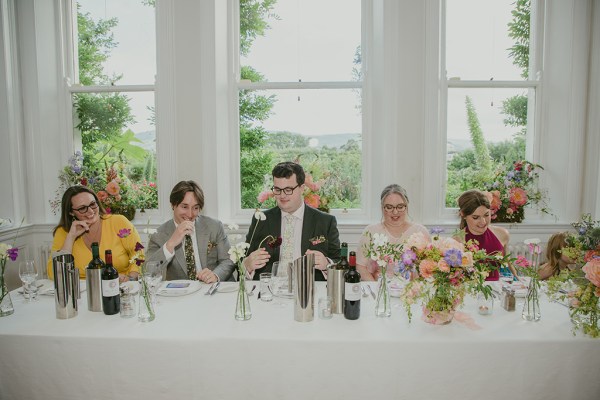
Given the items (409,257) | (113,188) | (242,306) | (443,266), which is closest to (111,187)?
(113,188)

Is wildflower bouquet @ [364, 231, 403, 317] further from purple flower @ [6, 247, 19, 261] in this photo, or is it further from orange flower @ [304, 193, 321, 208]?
orange flower @ [304, 193, 321, 208]

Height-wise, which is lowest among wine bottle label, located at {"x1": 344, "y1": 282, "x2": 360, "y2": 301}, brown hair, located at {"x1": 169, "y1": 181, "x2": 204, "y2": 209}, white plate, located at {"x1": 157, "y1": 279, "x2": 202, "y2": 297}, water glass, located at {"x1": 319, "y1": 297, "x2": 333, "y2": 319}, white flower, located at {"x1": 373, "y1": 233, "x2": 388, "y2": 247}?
white plate, located at {"x1": 157, "y1": 279, "x2": 202, "y2": 297}

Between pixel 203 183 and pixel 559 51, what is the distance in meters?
3.35

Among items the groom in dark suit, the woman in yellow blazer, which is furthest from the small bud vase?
the woman in yellow blazer

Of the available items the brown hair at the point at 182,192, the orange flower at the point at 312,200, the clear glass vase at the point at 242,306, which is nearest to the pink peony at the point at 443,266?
the clear glass vase at the point at 242,306

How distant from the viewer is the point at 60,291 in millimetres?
1573

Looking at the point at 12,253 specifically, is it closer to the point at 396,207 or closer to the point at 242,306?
the point at 242,306

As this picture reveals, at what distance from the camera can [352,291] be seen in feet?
4.97

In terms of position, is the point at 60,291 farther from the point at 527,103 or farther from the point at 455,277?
the point at 527,103

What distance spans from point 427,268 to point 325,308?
18.0 inches

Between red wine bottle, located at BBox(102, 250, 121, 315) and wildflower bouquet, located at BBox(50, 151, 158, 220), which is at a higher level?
wildflower bouquet, located at BBox(50, 151, 158, 220)

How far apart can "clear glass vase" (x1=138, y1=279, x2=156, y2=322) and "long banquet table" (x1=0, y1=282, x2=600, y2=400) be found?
81mm

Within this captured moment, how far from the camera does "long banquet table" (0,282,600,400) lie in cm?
138

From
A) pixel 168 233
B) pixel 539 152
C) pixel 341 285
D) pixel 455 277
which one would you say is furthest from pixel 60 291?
pixel 539 152
